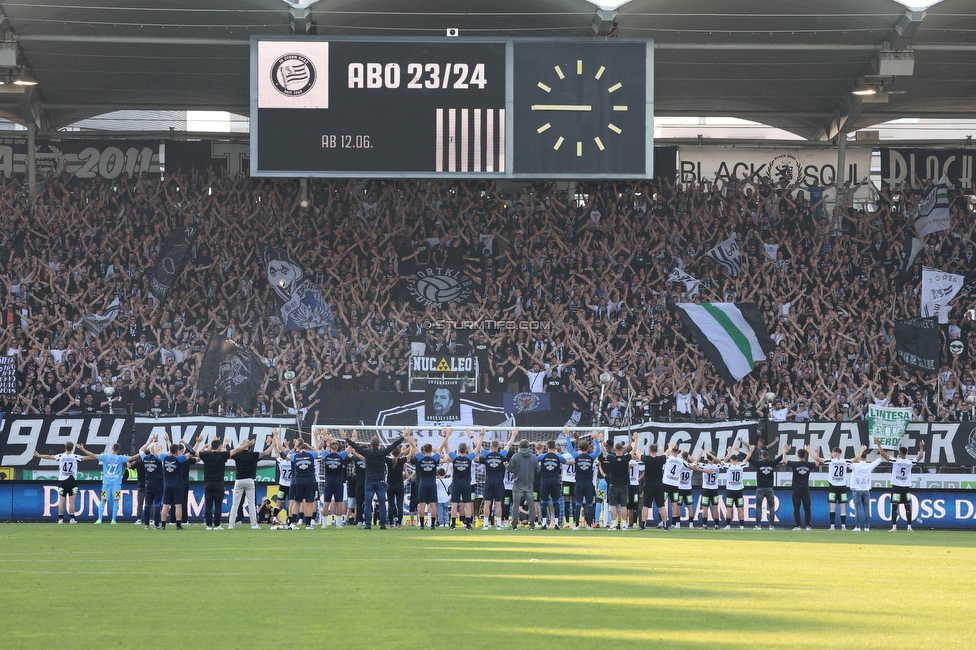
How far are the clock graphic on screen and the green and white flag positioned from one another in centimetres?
853

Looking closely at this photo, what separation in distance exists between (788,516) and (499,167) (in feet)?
33.1

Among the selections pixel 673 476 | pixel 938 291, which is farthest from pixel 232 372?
pixel 938 291

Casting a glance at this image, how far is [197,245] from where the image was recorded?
3606 centimetres

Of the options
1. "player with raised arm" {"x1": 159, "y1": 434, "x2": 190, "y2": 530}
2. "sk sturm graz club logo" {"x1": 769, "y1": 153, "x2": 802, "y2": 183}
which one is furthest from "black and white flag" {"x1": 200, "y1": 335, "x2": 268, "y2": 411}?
"sk sturm graz club logo" {"x1": 769, "y1": 153, "x2": 802, "y2": 183}

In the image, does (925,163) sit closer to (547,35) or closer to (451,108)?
(547,35)

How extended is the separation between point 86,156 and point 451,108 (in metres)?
18.2

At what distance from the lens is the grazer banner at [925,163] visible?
132 feet

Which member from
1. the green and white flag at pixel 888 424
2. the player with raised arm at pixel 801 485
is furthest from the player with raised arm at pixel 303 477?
the green and white flag at pixel 888 424

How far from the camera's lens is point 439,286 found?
36.0 m

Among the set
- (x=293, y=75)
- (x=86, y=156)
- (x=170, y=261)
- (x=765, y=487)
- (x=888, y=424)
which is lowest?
(x=765, y=487)

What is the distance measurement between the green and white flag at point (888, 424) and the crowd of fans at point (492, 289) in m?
3.35

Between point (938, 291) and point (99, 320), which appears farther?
point (938, 291)

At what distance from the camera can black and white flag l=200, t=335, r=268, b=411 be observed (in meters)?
32.3

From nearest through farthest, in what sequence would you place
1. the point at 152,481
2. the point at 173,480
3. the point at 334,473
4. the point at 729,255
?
the point at 173,480 < the point at 334,473 < the point at 152,481 < the point at 729,255
